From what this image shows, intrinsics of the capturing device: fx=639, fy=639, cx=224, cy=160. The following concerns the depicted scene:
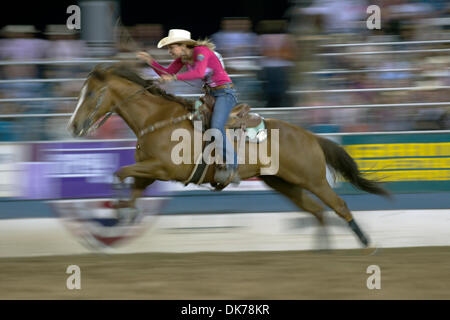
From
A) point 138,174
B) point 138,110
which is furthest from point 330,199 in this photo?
point 138,110

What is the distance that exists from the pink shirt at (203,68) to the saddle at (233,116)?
20cm

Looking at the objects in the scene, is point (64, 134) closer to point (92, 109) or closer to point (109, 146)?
point (109, 146)

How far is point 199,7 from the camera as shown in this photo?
43.9ft

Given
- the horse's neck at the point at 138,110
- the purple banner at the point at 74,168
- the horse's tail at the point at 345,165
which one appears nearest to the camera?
the horse's neck at the point at 138,110

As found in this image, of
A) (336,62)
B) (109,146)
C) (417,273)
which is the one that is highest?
(336,62)

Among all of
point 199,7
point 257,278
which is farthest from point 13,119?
point 199,7

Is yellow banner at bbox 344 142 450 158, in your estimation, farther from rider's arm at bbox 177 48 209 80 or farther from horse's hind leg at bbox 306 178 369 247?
rider's arm at bbox 177 48 209 80

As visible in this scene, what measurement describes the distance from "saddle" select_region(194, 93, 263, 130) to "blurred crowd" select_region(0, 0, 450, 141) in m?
1.37

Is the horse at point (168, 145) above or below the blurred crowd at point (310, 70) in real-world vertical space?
below

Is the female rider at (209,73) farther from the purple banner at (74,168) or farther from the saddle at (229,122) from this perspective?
the purple banner at (74,168)

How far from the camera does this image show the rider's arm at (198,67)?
6535mm

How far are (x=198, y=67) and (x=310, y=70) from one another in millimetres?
2708

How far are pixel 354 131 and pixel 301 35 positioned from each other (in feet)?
5.47

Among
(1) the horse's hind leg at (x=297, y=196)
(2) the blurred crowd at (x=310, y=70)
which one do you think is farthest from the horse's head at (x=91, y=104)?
(1) the horse's hind leg at (x=297, y=196)
